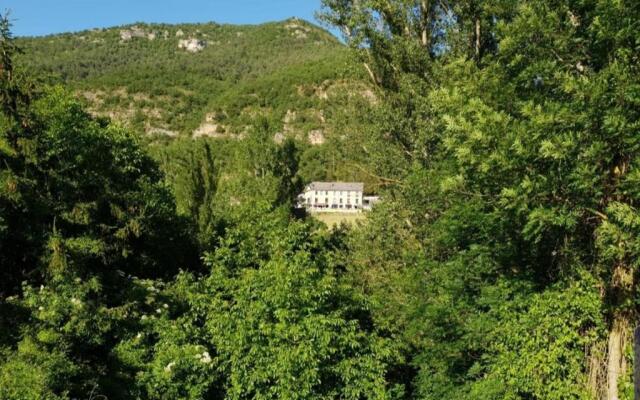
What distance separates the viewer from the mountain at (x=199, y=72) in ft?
401

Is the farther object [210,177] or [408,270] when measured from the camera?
[210,177]

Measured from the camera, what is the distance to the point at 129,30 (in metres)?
179

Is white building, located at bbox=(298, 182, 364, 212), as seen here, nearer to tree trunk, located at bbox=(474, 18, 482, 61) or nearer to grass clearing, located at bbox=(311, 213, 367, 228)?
grass clearing, located at bbox=(311, 213, 367, 228)

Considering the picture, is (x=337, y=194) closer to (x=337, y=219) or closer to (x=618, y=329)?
(x=337, y=219)

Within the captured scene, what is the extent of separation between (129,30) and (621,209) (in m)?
198

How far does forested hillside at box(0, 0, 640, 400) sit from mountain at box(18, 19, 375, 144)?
78901mm

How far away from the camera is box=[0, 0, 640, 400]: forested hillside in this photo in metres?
7.24

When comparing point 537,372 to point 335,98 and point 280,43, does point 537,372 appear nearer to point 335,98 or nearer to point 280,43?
point 335,98

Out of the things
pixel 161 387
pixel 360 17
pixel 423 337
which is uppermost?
pixel 360 17

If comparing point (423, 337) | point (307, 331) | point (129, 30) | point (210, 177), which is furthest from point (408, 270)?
point (129, 30)

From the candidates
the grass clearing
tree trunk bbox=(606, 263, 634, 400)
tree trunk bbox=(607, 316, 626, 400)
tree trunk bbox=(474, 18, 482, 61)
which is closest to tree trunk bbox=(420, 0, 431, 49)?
tree trunk bbox=(474, 18, 482, 61)

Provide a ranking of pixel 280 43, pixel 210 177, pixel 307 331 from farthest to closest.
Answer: pixel 280 43 < pixel 210 177 < pixel 307 331

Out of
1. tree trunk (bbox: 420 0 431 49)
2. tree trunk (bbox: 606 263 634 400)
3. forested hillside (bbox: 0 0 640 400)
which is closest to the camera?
forested hillside (bbox: 0 0 640 400)

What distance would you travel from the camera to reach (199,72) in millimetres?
148375
